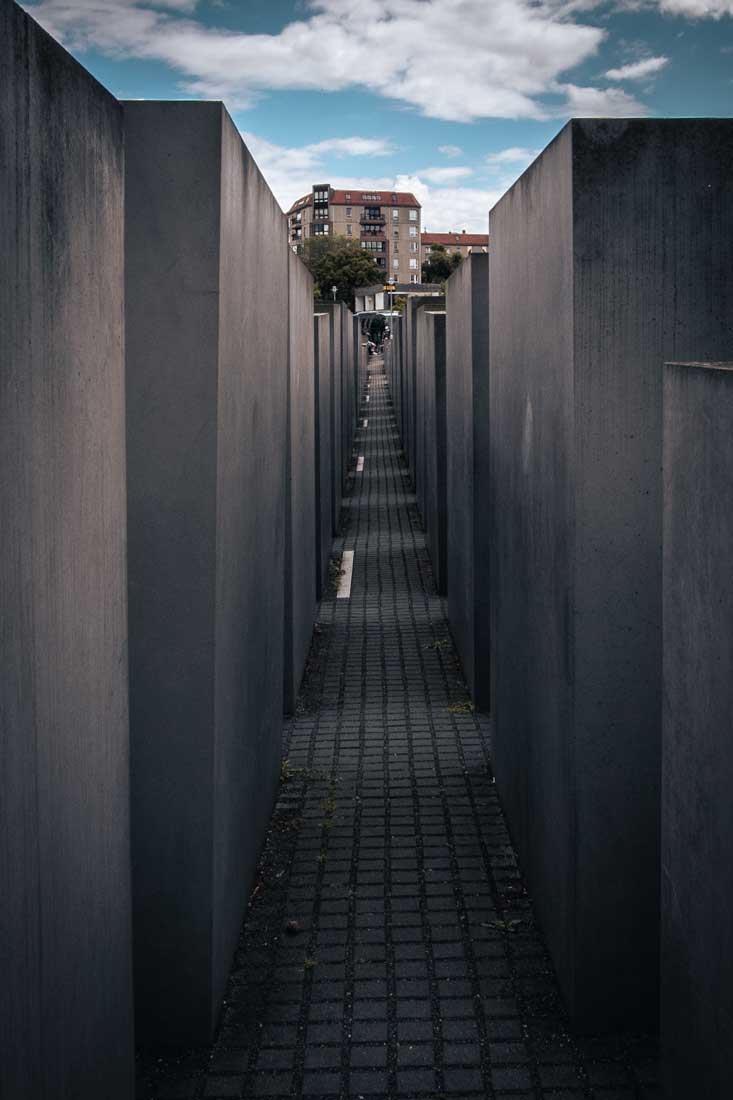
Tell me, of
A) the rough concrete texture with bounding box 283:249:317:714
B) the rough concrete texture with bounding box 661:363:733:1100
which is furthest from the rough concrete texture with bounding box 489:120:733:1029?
the rough concrete texture with bounding box 283:249:317:714

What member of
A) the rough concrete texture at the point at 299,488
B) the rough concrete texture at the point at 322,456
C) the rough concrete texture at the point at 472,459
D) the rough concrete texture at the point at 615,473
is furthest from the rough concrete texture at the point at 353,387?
the rough concrete texture at the point at 615,473

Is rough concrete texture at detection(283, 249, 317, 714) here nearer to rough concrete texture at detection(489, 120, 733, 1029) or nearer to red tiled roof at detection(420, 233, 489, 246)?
rough concrete texture at detection(489, 120, 733, 1029)

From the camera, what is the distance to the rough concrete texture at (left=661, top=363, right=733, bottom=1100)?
299 centimetres

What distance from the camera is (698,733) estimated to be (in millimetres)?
3215

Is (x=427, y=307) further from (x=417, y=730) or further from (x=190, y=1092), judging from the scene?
(x=190, y=1092)

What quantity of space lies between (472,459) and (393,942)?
14.4 ft

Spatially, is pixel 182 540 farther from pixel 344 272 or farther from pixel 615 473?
pixel 344 272

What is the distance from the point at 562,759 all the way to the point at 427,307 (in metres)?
17.7

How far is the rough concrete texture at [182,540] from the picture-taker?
434cm

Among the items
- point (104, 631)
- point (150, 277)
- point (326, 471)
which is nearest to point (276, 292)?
point (150, 277)

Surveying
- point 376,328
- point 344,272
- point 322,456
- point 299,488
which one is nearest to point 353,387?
point 322,456

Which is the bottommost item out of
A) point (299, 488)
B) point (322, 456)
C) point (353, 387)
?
point (299, 488)

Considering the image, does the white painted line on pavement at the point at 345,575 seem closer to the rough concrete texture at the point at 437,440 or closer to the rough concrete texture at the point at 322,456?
the rough concrete texture at the point at 322,456

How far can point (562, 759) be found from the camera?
4828 millimetres
